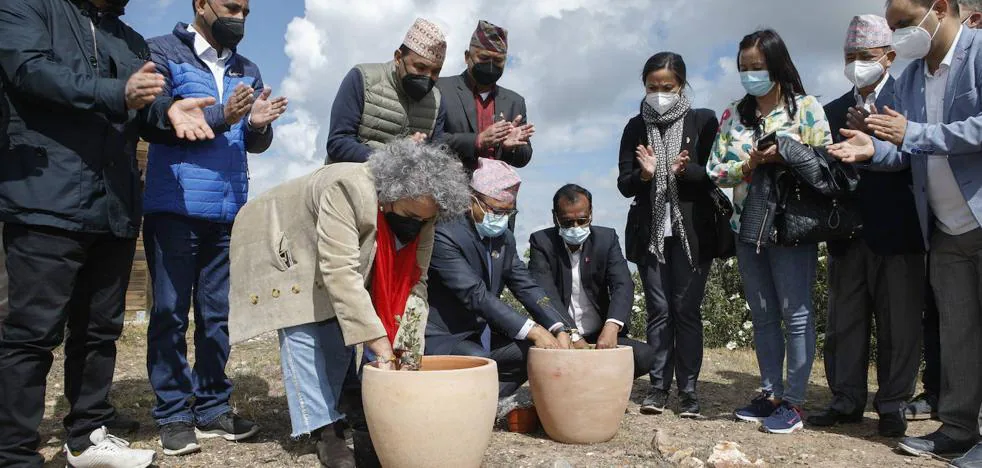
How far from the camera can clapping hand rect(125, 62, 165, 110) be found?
281cm

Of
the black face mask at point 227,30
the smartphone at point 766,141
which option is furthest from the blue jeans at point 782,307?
the black face mask at point 227,30

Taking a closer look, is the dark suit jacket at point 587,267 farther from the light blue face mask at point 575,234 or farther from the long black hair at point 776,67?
the long black hair at point 776,67

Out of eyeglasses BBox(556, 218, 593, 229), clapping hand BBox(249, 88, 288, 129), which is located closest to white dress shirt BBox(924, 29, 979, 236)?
eyeglasses BBox(556, 218, 593, 229)

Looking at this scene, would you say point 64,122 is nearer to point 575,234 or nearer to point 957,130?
point 575,234

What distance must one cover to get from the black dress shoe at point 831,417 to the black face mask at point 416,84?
2.78m

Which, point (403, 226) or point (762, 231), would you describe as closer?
point (403, 226)

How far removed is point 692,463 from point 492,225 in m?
Answer: 1.56

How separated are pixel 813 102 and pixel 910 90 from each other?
462mm

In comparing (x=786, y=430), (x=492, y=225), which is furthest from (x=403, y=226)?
(x=786, y=430)

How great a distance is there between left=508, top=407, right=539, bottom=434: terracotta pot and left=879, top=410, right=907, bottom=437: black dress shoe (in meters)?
1.81

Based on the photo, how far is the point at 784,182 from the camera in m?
3.92

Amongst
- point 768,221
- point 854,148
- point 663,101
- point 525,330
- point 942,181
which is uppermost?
point 663,101

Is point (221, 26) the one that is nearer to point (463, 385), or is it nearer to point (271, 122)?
point (271, 122)

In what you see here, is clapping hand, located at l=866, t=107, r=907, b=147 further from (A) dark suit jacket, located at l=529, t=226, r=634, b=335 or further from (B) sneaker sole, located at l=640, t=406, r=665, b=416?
(B) sneaker sole, located at l=640, t=406, r=665, b=416
